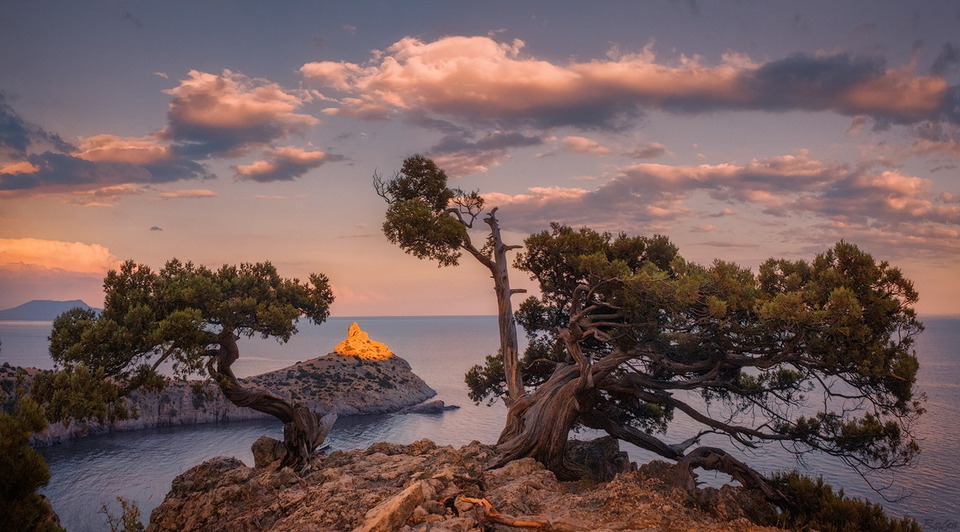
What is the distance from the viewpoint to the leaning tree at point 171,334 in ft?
49.0

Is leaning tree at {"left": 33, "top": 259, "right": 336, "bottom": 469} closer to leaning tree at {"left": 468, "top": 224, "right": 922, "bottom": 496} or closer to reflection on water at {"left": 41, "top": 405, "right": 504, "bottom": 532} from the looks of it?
leaning tree at {"left": 468, "top": 224, "right": 922, "bottom": 496}

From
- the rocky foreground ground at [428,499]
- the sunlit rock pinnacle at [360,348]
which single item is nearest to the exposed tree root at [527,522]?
the rocky foreground ground at [428,499]

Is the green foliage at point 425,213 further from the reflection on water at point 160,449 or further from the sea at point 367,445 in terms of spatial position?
the reflection on water at point 160,449

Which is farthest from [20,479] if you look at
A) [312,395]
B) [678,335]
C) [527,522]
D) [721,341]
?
[312,395]

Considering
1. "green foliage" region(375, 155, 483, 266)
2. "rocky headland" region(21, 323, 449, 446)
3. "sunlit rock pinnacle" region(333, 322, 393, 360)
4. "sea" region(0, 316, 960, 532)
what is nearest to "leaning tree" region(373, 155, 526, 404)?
"green foliage" region(375, 155, 483, 266)

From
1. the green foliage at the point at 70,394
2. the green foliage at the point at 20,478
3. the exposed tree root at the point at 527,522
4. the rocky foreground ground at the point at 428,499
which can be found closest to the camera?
the green foliage at the point at 20,478

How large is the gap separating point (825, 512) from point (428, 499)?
9.66m

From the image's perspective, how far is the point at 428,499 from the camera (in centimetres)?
1142

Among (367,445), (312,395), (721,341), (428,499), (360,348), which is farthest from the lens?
(360,348)

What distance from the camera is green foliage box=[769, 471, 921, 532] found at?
12.5 meters

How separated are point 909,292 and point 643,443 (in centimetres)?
977

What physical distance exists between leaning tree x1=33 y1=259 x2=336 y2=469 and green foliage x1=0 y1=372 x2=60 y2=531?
269 inches

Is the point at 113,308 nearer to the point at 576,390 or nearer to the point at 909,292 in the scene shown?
the point at 576,390

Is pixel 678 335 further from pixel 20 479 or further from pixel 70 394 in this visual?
pixel 70 394
